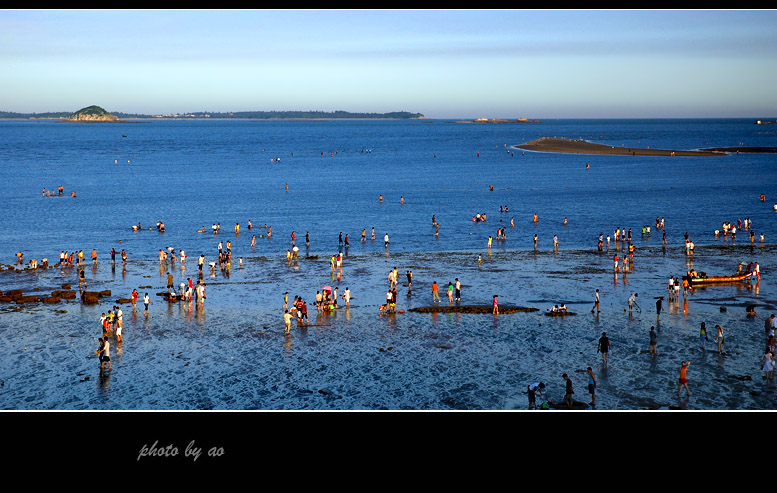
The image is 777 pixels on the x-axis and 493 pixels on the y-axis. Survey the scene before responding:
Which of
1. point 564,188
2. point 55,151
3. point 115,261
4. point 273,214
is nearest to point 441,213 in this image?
point 273,214

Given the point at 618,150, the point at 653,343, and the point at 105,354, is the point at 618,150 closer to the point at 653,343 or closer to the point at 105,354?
the point at 653,343

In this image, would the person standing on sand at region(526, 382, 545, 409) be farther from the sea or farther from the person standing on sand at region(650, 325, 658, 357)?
the person standing on sand at region(650, 325, 658, 357)

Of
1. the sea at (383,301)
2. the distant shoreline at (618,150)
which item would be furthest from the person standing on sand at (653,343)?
the distant shoreline at (618,150)

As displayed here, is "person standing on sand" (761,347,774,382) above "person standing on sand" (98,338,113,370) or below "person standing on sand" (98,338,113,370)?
above

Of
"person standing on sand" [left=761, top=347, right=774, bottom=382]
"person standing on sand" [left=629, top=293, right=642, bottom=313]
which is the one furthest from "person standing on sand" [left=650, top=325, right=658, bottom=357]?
"person standing on sand" [left=629, top=293, right=642, bottom=313]

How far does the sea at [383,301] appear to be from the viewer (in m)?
23.2

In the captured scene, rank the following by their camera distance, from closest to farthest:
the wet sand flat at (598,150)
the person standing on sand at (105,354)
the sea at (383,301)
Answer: the sea at (383,301) → the person standing on sand at (105,354) → the wet sand flat at (598,150)

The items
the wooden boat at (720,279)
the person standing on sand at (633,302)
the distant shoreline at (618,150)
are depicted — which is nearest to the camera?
the person standing on sand at (633,302)

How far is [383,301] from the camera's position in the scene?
116 feet

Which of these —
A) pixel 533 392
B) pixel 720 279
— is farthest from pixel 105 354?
pixel 720 279

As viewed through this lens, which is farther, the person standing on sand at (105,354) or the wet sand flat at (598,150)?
the wet sand flat at (598,150)

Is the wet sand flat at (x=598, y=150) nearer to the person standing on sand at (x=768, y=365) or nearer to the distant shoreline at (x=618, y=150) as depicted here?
the distant shoreline at (x=618, y=150)

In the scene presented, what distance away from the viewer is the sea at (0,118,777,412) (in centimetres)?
2322
